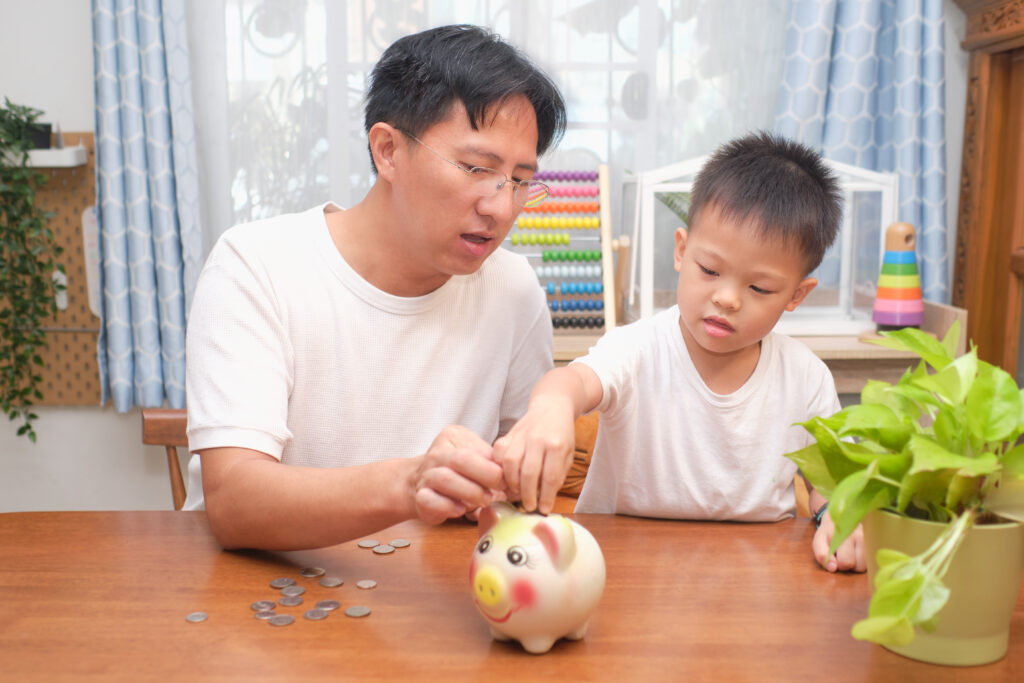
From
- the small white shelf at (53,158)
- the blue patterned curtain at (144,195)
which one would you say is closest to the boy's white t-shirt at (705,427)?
the blue patterned curtain at (144,195)

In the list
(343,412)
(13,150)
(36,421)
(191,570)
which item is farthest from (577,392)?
(36,421)

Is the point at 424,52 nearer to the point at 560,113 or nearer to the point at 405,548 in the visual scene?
the point at 560,113

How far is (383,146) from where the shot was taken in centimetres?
131

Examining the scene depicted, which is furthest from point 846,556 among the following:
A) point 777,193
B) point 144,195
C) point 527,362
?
point 144,195

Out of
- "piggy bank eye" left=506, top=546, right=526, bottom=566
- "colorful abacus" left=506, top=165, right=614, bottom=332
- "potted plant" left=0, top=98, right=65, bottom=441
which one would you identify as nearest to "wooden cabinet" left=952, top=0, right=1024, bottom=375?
"colorful abacus" left=506, top=165, right=614, bottom=332

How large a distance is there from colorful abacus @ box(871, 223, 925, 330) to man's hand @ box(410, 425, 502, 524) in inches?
71.3

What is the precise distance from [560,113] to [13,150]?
202 centimetres

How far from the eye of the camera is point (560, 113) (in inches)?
52.6

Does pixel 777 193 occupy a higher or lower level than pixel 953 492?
higher

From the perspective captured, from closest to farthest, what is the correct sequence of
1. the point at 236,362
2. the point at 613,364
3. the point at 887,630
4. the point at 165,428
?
the point at 887,630 → the point at 236,362 → the point at 613,364 → the point at 165,428

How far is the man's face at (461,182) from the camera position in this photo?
1217mm

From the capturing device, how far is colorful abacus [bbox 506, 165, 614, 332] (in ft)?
8.48

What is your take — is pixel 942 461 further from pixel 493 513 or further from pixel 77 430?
pixel 77 430

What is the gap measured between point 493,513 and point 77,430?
8.41 feet
